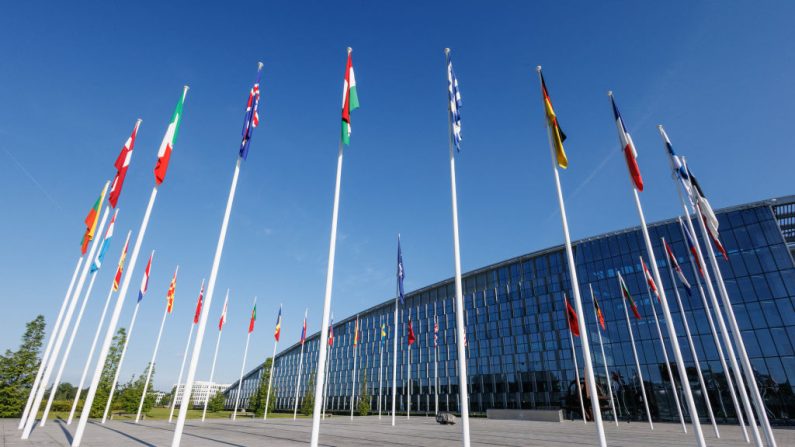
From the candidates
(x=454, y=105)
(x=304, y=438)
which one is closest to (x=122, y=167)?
(x=454, y=105)

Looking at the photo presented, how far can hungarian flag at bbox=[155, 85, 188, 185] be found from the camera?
11023 millimetres

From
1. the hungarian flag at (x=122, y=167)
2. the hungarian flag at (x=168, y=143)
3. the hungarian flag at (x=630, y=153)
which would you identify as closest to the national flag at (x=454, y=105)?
the hungarian flag at (x=630, y=153)

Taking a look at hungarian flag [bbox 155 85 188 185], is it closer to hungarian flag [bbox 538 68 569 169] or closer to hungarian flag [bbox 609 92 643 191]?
hungarian flag [bbox 538 68 569 169]

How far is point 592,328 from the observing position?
4669cm

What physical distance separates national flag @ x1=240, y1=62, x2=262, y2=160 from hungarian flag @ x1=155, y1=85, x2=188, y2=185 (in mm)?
2316

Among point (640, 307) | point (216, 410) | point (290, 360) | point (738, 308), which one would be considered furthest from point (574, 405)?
point (290, 360)

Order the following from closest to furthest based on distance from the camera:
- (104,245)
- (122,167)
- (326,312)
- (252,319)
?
(326,312), (122,167), (104,245), (252,319)

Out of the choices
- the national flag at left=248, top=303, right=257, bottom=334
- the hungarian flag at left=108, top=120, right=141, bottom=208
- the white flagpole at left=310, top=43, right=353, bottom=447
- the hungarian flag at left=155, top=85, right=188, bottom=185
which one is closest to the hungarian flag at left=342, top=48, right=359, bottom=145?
the white flagpole at left=310, top=43, right=353, bottom=447

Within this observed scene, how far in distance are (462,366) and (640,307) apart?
151 feet

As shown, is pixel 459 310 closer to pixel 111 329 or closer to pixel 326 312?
pixel 326 312

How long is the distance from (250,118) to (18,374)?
38.8m

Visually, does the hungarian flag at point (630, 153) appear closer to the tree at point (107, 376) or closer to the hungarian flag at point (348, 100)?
the hungarian flag at point (348, 100)

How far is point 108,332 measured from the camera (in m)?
9.87

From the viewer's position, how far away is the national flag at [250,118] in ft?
36.7
